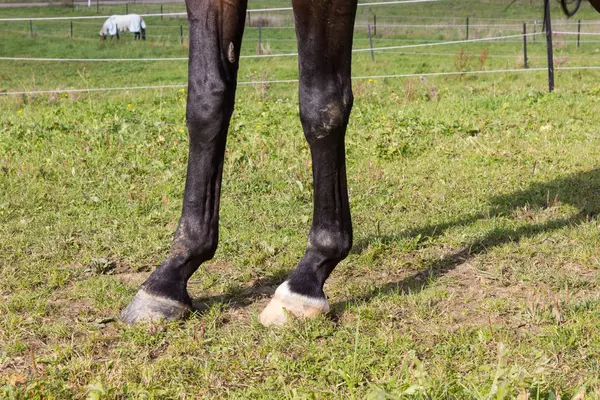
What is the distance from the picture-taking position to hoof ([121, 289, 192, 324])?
264cm

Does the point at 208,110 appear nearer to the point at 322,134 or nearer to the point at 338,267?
the point at 322,134

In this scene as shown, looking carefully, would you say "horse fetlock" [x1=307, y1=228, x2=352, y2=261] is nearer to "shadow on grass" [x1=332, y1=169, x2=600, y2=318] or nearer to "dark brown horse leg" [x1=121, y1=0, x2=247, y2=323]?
"shadow on grass" [x1=332, y1=169, x2=600, y2=318]

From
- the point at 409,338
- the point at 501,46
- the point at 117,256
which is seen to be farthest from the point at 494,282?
the point at 501,46

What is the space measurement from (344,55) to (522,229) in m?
1.66

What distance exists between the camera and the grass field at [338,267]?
2217 mm

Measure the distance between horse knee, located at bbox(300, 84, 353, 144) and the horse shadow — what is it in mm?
671

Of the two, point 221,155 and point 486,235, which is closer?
point 221,155

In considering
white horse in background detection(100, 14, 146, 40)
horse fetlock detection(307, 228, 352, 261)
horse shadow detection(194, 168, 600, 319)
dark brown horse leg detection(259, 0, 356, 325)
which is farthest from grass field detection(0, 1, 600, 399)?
white horse in background detection(100, 14, 146, 40)

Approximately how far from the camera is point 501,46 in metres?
25.6

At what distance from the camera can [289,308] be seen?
2.63 metres

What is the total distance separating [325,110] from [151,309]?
0.98m

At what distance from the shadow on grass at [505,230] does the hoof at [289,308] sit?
129 mm

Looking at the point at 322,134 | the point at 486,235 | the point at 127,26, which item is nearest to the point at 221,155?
the point at 322,134

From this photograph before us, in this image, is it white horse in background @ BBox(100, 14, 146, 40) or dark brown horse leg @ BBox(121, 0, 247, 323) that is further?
white horse in background @ BBox(100, 14, 146, 40)
